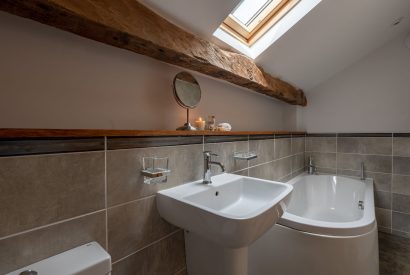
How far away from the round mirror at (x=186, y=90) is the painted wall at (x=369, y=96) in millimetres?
2213

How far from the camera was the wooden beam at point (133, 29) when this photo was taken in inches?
29.6

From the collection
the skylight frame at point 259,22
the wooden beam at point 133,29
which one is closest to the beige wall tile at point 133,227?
the wooden beam at point 133,29

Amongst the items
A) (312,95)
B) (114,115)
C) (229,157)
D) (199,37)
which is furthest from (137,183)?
(312,95)

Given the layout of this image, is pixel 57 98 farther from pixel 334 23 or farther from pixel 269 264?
pixel 334 23

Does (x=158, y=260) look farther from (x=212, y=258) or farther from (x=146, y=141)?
(x=146, y=141)

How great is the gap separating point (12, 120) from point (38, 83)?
0.57 ft

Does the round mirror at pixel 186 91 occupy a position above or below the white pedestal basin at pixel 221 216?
above

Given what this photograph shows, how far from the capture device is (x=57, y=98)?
3.00ft

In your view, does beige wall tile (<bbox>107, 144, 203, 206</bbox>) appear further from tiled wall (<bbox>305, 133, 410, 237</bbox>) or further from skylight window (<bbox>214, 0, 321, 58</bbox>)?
tiled wall (<bbox>305, 133, 410, 237</bbox>)

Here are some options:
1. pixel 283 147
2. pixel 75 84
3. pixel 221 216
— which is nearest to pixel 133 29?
pixel 75 84

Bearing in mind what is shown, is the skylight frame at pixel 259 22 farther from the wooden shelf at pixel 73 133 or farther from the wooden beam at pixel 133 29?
the wooden shelf at pixel 73 133

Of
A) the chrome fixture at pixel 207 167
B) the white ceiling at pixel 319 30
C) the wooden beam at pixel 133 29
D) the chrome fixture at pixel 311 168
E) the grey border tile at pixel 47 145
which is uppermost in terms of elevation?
the white ceiling at pixel 319 30

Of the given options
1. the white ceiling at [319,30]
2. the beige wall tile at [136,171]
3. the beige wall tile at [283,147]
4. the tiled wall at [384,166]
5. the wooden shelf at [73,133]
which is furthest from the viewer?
the tiled wall at [384,166]

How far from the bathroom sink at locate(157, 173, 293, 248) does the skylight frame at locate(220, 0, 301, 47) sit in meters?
1.13
